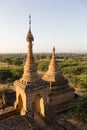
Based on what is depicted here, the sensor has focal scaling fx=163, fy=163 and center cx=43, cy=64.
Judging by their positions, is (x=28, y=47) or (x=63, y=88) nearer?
(x=28, y=47)

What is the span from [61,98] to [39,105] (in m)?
8.13

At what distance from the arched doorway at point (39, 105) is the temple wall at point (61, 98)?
6820 mm

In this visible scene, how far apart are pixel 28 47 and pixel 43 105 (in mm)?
3256

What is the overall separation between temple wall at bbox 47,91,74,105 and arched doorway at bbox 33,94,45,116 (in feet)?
22.4

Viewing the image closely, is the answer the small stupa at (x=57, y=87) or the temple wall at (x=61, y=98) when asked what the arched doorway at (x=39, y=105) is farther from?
the small stupa at (x=57, y=87)

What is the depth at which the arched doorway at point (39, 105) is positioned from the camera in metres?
8.94

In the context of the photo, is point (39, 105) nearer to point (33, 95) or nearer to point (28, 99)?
point (33, 95)

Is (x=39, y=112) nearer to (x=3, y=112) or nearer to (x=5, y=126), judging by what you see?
(x=3, y=112)

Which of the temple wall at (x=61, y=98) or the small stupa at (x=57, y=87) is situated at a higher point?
the small stupa at (x=57, y=87)

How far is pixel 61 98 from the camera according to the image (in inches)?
668

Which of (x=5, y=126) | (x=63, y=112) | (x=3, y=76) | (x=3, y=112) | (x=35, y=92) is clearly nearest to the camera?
(x=5, y=126)

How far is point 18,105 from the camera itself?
9.45m

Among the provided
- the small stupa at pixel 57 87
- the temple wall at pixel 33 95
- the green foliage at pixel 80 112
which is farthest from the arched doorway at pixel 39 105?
the small stupa at pixel 57 87

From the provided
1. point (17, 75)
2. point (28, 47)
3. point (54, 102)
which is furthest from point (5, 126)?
point (17, 75)
